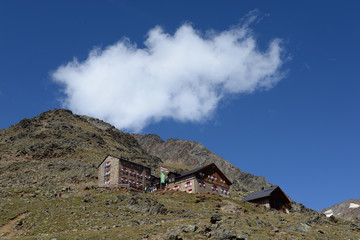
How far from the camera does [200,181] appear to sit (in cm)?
7562

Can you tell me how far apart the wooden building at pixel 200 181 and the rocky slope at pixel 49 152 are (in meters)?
23.9

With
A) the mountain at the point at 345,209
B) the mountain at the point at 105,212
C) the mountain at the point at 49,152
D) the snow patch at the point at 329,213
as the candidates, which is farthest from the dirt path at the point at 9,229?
the snow patch at the point at 329,213

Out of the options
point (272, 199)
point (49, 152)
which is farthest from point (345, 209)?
point (49, 152)

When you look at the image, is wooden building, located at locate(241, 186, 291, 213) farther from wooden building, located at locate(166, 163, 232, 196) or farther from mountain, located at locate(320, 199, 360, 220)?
mountain, located at locate(320, 199, 360, 220)

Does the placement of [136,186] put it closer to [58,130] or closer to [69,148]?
[69,148]

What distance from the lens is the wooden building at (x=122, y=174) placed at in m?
81.1

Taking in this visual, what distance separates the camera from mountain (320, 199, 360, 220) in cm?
17325

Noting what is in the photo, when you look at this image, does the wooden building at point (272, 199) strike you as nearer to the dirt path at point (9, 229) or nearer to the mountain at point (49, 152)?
the mountain at point (49, 152)

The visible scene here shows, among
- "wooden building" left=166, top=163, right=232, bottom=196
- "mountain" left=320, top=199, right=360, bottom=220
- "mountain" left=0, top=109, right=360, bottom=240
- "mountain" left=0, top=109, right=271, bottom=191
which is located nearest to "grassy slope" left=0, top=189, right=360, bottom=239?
"mountain" left=0, top=109, right=360, bottom=240

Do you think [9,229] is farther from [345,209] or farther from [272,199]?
[345,209]

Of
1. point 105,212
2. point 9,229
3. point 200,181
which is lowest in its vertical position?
point 9,229

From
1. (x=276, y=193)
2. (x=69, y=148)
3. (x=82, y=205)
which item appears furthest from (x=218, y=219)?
(x=69, y=148)

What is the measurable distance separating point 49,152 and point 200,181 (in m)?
60.5

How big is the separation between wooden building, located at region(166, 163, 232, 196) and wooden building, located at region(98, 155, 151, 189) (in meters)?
7.75
